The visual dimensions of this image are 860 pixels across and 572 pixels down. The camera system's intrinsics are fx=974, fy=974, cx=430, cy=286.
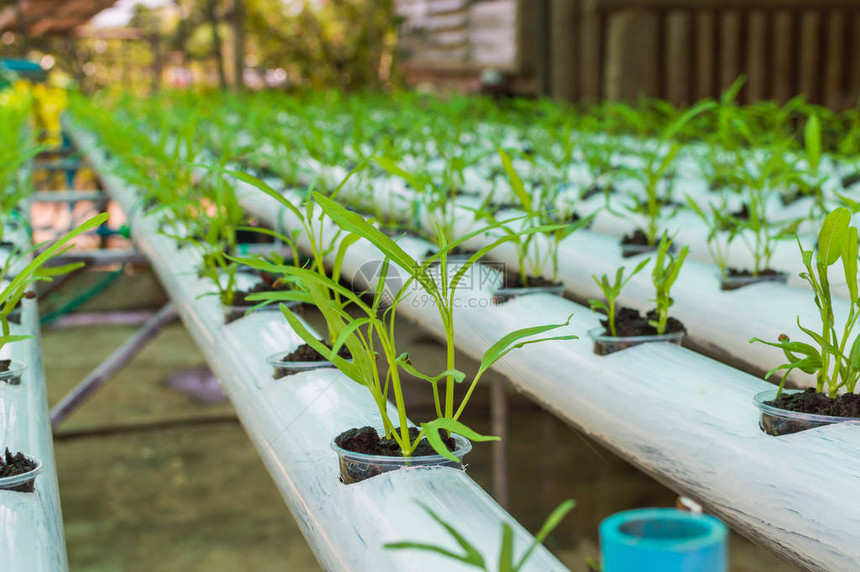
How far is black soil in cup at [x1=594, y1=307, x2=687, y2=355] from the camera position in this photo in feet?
3.38

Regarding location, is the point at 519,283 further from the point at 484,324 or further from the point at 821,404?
the point at 821,404

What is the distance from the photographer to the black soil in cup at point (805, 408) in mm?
783

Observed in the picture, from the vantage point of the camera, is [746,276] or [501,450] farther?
[501,450]

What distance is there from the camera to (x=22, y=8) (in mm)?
7023

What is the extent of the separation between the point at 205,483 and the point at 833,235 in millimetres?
3481

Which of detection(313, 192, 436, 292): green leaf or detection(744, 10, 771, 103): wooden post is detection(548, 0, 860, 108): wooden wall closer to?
detection(744, 10, 771, 103): wooden post

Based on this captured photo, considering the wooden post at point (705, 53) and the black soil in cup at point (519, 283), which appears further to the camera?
the wooden post at point (705, 53)

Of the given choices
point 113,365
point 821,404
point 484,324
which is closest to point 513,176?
point 484,324

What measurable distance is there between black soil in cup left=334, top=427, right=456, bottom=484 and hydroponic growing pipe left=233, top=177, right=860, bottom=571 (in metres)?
0.19

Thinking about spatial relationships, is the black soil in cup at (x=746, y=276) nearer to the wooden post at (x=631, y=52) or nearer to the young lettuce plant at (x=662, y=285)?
the young lettuce plant at (x=662, y=285)

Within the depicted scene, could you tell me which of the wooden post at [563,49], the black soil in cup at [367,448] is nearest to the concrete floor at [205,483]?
the wooden post at [563,49]

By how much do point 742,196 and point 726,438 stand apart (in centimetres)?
132

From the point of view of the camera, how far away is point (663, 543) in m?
0.36

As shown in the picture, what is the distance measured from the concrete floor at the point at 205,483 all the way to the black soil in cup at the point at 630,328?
1.76 m
